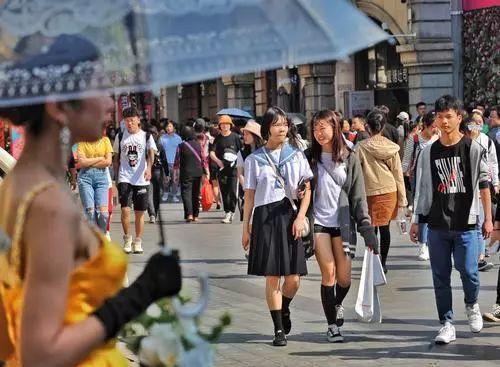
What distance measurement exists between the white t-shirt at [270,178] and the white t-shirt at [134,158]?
5.64 metres

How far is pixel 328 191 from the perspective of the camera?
29.4 ft

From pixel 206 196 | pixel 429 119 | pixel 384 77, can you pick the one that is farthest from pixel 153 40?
pixel 384 77

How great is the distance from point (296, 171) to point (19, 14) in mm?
6071

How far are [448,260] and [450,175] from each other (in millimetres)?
626

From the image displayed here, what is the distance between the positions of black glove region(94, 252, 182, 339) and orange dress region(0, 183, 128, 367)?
2.8 inches

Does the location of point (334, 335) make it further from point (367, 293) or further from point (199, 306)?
point (199, 306)

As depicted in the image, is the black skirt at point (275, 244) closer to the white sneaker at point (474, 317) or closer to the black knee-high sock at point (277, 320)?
the black knee-high sock at point (277, 320)

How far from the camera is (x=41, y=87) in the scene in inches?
105

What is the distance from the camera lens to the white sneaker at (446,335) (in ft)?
27.4

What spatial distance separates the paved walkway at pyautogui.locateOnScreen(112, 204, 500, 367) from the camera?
802 cm

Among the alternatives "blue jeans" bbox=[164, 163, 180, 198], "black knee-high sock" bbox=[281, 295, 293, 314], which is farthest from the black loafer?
"blue jeans" bbox=[164, 163, 180, 198]

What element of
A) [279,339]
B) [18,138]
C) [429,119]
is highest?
[18,138]

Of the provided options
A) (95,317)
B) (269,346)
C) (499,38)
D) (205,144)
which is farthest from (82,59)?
(499,38)

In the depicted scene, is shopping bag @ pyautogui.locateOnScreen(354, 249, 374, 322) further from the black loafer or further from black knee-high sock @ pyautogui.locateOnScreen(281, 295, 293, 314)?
the black loafer
